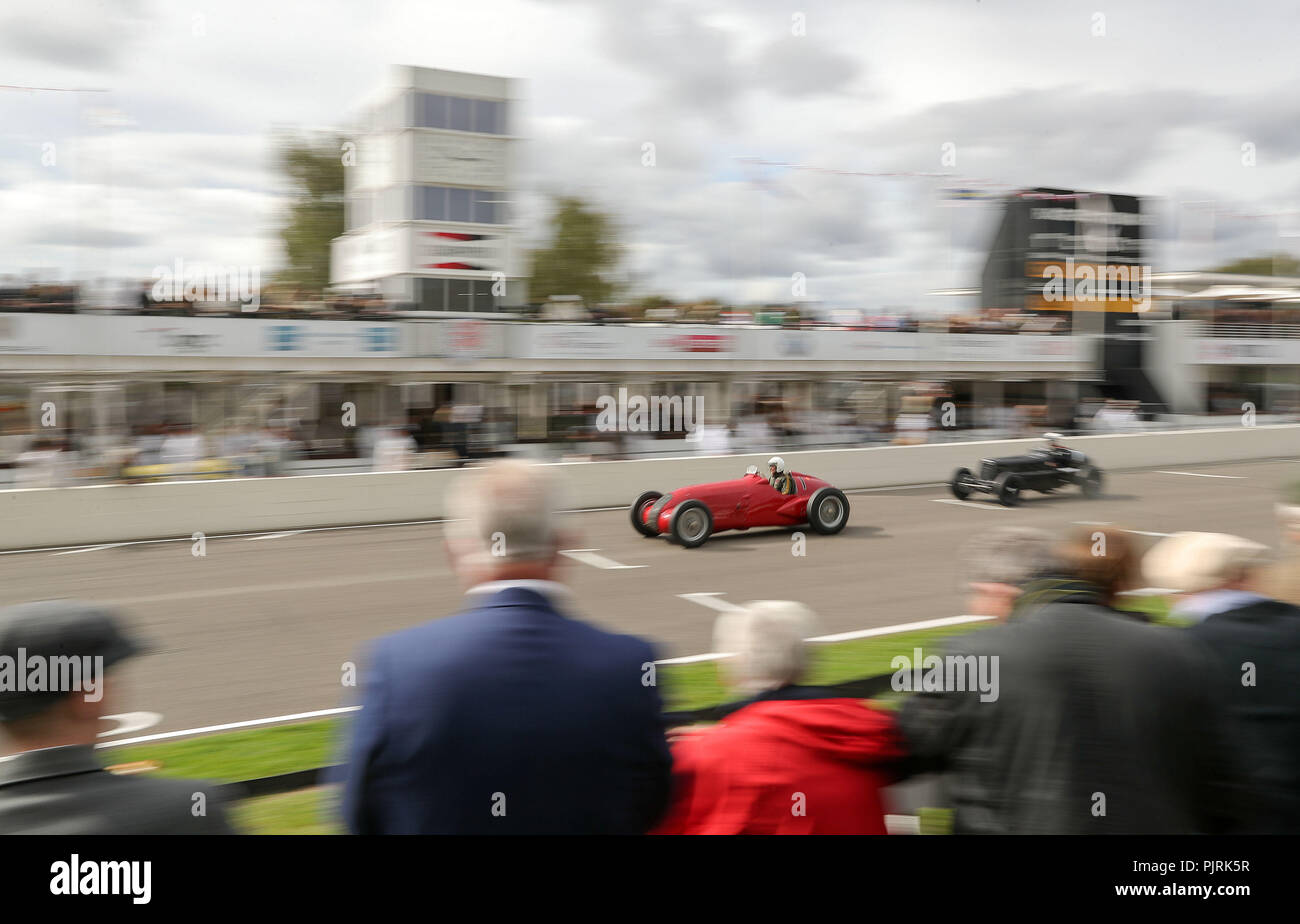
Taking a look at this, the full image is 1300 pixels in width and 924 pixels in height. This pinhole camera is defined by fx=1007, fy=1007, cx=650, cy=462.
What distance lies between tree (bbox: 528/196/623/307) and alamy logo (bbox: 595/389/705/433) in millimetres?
29930

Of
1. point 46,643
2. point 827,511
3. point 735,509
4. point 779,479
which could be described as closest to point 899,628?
point 735,509

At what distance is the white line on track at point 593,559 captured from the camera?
Answer: 37.7ft

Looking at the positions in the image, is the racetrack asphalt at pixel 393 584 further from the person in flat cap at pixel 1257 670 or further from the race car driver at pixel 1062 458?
the person in flat cap at pixel 1257 670

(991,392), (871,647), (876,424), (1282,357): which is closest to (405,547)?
(871,647)

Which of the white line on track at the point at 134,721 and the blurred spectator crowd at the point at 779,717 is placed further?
the white line on track at the point at 134,721

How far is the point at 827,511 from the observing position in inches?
530

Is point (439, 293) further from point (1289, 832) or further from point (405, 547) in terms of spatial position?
point (1289, 832)

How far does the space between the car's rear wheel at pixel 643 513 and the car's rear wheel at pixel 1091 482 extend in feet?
25.8

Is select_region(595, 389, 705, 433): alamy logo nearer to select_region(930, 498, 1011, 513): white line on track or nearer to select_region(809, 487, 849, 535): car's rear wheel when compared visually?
select_region(930, 498, 1011, 513): white line on track

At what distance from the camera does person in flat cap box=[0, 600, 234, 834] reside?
5.75 feet

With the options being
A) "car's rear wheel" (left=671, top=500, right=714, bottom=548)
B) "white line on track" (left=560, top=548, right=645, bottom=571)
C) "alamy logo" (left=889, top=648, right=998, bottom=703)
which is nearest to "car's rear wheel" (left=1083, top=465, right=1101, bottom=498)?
"car's rear wheel" (left=671, top=500, right=714, bottom=548)

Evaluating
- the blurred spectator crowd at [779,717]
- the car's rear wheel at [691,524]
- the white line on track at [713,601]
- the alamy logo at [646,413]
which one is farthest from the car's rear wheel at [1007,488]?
the blurred spectator crowd at [779,717]

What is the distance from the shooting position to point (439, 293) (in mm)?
29547
